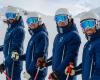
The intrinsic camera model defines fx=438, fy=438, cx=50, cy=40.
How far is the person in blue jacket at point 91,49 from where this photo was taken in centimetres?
585

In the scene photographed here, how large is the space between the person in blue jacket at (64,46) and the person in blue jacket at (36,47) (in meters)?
0.58

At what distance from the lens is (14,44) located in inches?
323

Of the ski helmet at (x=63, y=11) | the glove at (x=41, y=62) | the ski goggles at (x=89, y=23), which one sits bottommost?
the glove at (x=41, y=62)

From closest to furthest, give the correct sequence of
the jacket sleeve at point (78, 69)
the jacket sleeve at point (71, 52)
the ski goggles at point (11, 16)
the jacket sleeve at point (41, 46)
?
the jacket sleeve at point (78, 69) → the jacket sleeve at point (71, 52) → the jacket sleeve at point (41, 46) → the ski goggles at point (11, 16)

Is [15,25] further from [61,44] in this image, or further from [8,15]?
[61,44]

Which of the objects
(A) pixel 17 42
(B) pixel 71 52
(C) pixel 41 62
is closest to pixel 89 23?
(B) pixel 71 52

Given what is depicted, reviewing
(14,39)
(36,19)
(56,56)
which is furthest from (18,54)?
(56,56)

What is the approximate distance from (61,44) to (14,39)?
1.58 meters

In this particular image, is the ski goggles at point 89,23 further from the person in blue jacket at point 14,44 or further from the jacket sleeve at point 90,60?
the person in blue jacket at point 14,44

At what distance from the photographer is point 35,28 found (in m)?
7.70

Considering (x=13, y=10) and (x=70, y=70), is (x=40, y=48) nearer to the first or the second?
(x=70, y=70)

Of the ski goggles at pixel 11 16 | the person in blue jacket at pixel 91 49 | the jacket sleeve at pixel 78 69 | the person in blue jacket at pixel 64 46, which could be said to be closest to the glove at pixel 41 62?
the person in blue jacket at pixel 64 46

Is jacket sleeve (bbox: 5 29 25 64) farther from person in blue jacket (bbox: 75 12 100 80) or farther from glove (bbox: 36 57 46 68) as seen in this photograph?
person in blue jacket (bbox: 75 12 100 80)

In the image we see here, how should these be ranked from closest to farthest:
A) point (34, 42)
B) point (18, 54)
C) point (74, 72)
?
point (74, 72)
point (34, 42)
point (18, 54)
